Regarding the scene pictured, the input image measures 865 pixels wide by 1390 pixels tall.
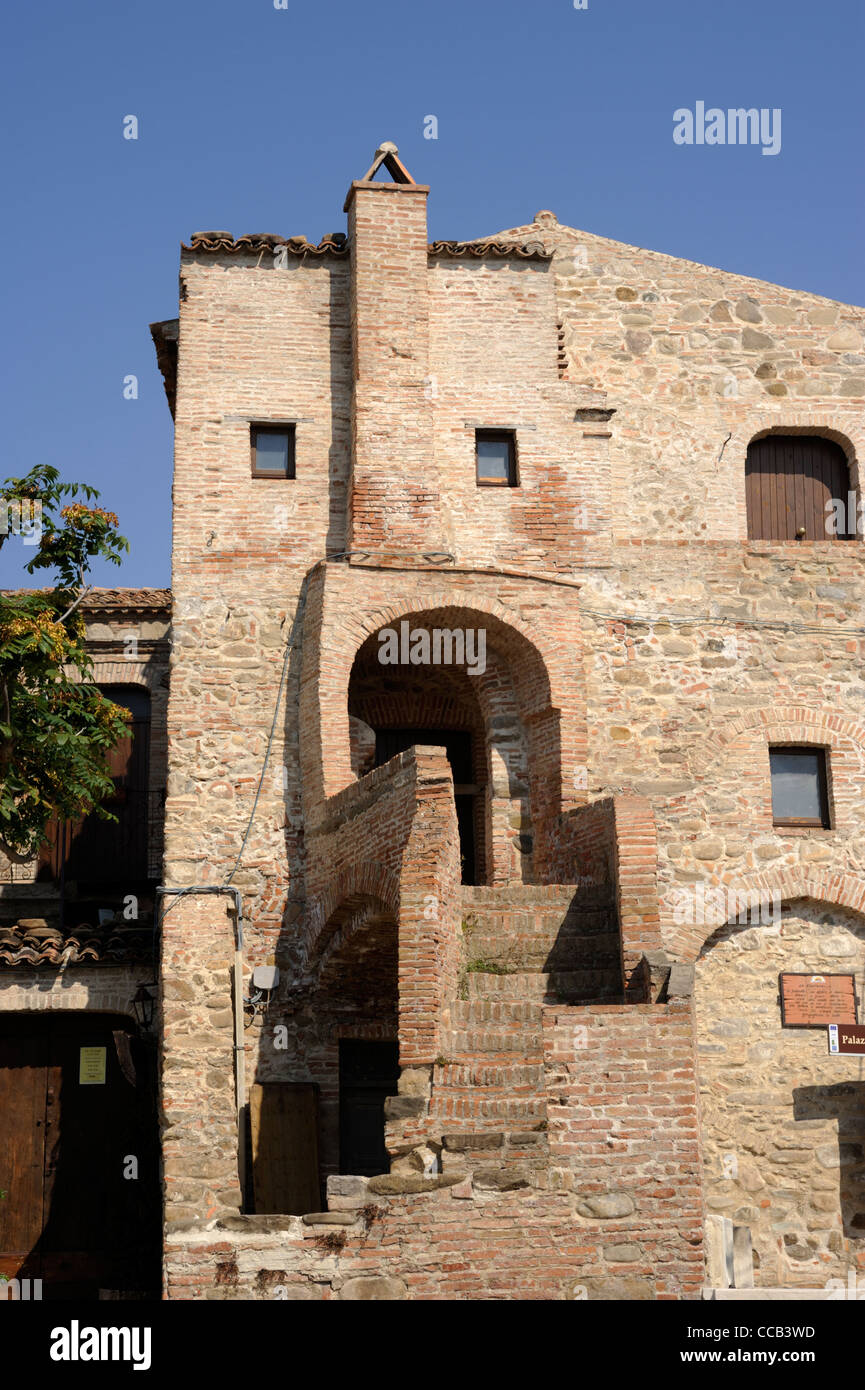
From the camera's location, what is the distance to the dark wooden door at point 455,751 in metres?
17.0

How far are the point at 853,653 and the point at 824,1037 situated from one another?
377cm

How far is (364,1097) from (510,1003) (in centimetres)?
372

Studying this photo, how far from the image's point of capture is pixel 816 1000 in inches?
611

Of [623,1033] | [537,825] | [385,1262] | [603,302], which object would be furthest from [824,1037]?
[603,302]

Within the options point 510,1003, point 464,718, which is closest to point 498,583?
point 464,718

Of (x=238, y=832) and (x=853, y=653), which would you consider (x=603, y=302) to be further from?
(x=238, y=832)

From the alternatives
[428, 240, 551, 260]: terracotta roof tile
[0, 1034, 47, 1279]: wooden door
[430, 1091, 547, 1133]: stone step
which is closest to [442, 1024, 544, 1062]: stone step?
[430, 1091, 547, 1133]: stone step

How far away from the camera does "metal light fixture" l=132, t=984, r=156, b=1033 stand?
15453 mm

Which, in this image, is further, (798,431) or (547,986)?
(798,431)

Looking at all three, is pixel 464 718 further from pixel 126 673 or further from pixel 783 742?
pixel 126 673

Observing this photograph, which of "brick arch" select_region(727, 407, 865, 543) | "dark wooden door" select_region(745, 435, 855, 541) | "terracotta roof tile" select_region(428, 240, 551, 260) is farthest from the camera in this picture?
"dark wooden door" select_region(745, 435, 855, 541)

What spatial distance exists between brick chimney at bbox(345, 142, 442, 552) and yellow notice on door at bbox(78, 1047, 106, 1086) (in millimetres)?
5370

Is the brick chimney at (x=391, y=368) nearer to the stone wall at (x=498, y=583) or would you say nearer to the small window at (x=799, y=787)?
the stone wall at (x=498, y=583)

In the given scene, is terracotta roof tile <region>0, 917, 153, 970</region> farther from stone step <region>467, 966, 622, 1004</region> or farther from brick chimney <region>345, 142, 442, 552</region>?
stone step <region>467, 966, 622, 1004</region>
